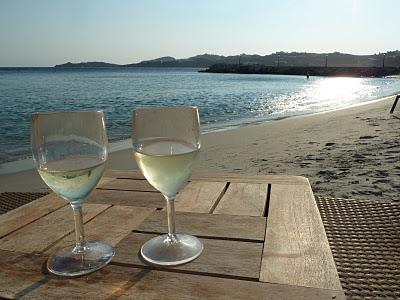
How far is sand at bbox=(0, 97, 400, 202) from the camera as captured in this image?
4781 mm

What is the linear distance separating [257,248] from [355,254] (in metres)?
0.93

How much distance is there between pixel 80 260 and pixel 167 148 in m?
0.36

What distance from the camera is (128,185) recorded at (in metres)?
1.66

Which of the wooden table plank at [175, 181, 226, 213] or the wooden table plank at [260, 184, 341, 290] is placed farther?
the wooden table plank at [175, 181, 226, 213]

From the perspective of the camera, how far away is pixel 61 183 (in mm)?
819

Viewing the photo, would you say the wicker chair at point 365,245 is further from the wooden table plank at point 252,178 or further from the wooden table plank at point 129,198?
the wooden table plank at point 129,198

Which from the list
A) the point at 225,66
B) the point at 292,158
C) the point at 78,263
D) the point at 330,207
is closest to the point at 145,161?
the point at 78,263

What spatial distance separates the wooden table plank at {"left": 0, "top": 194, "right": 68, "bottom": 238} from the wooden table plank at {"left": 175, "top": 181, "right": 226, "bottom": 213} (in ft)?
1.48

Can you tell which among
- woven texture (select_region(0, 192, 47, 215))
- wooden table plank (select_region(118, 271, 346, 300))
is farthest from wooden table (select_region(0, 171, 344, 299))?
woven texture (select_region(0, 192, 47, 215))

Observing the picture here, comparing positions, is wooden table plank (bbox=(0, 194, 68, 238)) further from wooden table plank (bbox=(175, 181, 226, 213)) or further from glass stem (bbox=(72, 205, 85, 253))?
wooden table plank (bbox=(175, 181, 226, 213))

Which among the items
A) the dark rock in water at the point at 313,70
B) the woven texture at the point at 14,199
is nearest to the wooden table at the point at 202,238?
the woven texture at the point at 14,199

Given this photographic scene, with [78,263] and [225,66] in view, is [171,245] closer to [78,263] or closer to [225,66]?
[78,263]

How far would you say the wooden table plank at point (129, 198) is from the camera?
1381mm

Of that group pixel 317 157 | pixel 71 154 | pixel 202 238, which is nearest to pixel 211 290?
pixel 202 238
